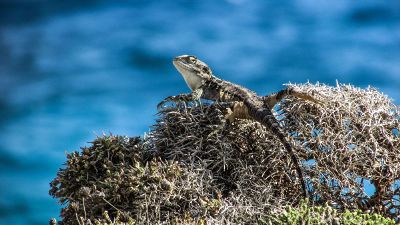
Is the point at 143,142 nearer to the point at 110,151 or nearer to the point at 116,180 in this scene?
the point at 110,151

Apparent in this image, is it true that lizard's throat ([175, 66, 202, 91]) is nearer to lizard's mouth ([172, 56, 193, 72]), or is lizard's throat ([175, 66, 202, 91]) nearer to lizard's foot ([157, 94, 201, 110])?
lizard's mouth ([172, 56, 193, 72])

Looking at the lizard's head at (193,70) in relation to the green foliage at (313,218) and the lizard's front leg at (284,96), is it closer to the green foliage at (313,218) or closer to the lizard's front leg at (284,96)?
the lizard's front leg at (284,96)

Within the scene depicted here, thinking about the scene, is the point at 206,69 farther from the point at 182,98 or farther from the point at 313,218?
the point at 313,218

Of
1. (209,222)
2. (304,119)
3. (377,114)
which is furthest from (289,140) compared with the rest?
(209,222)

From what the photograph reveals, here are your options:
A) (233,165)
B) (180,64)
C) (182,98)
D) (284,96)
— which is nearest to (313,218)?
(233,165)

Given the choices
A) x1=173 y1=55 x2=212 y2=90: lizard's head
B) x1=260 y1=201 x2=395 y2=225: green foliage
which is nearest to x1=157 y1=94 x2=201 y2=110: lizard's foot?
x1=173 y1=55 x2=212 y2=90: lizard's head

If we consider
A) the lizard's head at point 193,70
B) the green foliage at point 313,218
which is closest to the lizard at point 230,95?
the lizard's head at point 193,70
